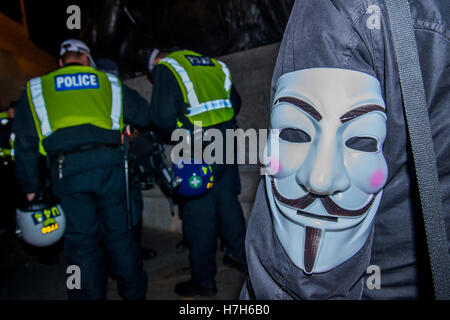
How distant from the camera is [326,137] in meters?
0.54

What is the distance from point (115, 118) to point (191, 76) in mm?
568

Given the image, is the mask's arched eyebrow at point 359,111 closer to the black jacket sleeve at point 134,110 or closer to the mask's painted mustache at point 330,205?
the mask's painted mustache at point 330,205

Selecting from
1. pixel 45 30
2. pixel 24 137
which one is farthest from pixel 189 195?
pixel 45 30

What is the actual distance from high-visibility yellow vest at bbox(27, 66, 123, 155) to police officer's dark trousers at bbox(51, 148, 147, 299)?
0.20m

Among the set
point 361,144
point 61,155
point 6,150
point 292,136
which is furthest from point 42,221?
point 6,150

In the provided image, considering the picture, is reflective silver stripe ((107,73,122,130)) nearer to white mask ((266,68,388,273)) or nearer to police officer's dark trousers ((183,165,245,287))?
police officer's dark trousers ((183,165,245,287))

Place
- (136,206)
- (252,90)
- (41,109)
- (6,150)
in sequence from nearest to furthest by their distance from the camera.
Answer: (41,109)
(136,206)
(252,90)
(6,150)

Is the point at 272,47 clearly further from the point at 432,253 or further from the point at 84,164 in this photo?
the point at 432,253

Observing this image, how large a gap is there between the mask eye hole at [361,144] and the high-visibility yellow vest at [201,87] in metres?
1.46

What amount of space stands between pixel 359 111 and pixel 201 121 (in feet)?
4.98

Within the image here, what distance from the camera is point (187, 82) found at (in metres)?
1.95

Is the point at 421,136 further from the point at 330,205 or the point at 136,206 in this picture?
the point at 136,206

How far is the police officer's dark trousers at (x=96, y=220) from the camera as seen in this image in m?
1.75

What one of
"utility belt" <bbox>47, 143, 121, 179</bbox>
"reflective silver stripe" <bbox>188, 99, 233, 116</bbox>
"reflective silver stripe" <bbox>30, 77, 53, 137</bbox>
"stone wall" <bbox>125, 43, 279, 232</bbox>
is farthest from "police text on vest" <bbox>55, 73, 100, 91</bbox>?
"stone wall" <bbox>125, 43, 279, 232</bbox>
